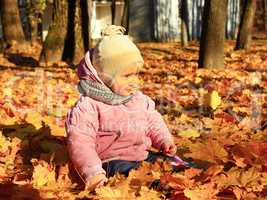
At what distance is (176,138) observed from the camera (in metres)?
5.16

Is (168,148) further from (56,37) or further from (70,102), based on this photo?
(56,37)

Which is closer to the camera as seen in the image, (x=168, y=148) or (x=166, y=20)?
(x=168, y=148)

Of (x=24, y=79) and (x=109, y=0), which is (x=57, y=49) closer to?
(x=24, y=79)

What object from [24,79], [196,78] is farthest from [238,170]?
[24,79]

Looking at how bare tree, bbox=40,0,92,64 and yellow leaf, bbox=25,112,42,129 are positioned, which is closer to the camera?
yellow leaf, bbox=25,112,42,129

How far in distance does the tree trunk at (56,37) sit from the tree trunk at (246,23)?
5251mm

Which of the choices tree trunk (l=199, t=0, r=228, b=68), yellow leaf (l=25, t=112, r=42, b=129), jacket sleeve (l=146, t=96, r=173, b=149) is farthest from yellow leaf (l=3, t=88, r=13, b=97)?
jacket sleeve (l=146, t=96, r=173, b=149)

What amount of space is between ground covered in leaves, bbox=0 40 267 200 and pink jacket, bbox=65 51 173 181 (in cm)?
17

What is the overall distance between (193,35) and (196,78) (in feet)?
59.4

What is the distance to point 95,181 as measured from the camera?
3266mm

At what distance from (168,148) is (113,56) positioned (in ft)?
2.63

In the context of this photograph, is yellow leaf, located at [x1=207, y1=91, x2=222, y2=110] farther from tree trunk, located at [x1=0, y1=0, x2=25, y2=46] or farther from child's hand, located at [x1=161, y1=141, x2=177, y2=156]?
tree trunk, located at [x1=0, y1=0, x2=25, y2=46]

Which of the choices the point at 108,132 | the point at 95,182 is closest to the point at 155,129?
the point at 108,132

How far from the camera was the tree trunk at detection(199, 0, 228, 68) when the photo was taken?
10.7 meters
